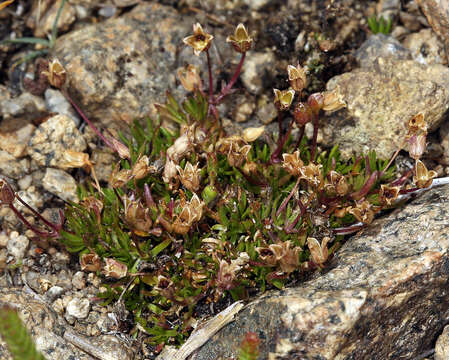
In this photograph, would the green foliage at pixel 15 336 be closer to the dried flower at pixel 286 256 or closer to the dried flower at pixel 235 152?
the dried flower at pixel 286 256

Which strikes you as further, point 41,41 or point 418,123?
point 41,41

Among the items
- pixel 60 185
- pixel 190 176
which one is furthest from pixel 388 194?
pixel 60 185

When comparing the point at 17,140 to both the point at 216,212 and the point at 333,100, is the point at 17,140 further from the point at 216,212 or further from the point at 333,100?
the point at 333,100

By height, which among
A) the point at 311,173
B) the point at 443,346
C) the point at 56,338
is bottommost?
the point at 443,346

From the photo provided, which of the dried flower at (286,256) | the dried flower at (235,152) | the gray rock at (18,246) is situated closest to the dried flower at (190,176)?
the dried flower at (235,152)

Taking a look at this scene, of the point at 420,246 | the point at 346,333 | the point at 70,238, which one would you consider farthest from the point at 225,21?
the point at 346,333

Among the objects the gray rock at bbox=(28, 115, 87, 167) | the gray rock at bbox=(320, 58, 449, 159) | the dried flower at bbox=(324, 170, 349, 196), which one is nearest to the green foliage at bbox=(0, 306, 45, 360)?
the dried flower at bbox=(324, 170, 349, 196)
